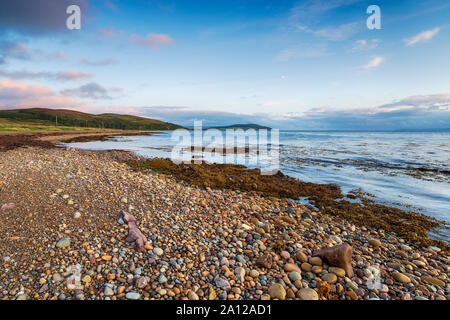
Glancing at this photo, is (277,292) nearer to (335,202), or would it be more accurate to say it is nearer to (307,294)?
(307,294)

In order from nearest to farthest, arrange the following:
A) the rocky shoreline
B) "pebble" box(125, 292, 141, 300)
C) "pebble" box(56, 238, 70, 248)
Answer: "pebble" box(125, 292, 141, 300) → the rocky shoreline → "pebble" box(56, 238, 70, 248)

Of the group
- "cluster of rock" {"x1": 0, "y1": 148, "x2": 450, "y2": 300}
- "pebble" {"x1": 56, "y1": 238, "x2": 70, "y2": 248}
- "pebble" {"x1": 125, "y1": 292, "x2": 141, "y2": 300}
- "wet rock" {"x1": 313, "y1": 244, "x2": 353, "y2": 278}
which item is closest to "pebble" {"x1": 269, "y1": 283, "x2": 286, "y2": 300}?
"cluster of rock" {"x1": 0, "y1": 148, "x2": 450, "y2": 300}

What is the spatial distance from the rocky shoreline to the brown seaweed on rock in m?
0.59

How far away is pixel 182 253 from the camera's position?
14.4ft

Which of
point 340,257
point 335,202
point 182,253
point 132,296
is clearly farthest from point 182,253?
point 335,202

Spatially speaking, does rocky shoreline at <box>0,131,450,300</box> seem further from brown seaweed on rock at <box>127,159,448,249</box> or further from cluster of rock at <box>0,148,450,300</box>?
brown seaweed on rock at <box>127,159,448,249</box>

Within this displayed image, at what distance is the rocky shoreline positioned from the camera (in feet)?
11.5

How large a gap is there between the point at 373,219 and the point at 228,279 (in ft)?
21.0

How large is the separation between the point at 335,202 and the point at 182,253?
746cm

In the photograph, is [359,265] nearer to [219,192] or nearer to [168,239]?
[168,239]

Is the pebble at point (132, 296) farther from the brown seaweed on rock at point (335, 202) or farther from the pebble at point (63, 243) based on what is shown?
the brown seaweed on rock at point (335, 202)

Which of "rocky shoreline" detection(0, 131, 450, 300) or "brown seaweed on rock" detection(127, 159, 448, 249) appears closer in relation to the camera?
"rocky shoreline" detection(0, 131, 450, 300)

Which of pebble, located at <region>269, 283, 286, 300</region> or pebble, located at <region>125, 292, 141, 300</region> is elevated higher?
pebble, located at <region>125, 292, 141, 300</region>
